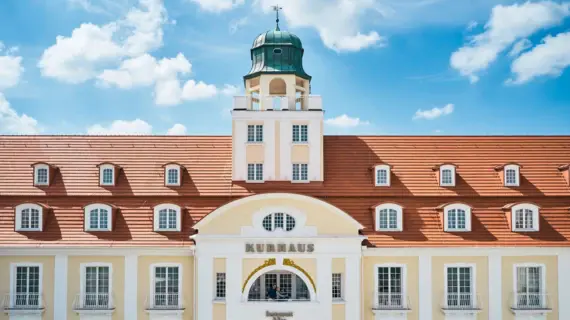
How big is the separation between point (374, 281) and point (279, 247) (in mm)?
6229

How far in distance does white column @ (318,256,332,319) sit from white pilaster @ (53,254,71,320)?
1517 centimetres

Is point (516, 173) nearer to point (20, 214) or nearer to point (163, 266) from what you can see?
point (163, 266)

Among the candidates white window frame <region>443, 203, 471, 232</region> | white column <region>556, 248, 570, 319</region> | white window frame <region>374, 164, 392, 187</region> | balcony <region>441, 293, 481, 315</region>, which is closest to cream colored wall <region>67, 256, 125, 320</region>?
white window frame <region>374, 164, 392, 187</region>

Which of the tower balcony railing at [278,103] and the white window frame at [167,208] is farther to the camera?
the tower balcony railing at [278,103]

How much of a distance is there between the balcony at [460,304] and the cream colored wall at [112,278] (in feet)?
63.3

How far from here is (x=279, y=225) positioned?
36.6 metres

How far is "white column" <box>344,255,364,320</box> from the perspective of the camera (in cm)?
3616

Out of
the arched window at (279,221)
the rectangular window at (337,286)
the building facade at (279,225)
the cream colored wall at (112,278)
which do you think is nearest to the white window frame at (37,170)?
the building facade at (279,225)

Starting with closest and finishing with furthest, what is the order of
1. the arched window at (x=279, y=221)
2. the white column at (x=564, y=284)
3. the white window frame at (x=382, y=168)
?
the arched window at (x=279, y=221) → the white column at (x=564, y=284) → the white window frame at (x=382, y=168)

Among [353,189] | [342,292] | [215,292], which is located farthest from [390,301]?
[215,292]

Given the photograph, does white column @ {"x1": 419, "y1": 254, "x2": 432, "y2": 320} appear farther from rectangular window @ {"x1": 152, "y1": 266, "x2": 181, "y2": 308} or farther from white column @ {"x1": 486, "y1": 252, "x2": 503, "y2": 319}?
rectangular window @ {"x1": 152, "y1": 266, "x2": 181, "y2": 308}

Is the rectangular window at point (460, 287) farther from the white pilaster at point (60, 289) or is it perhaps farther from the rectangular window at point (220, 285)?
the white pilaster at point (60, 289)

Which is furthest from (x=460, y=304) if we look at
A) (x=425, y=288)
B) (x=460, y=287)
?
(x=425, y=288)

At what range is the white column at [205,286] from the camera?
3600 centimetres
